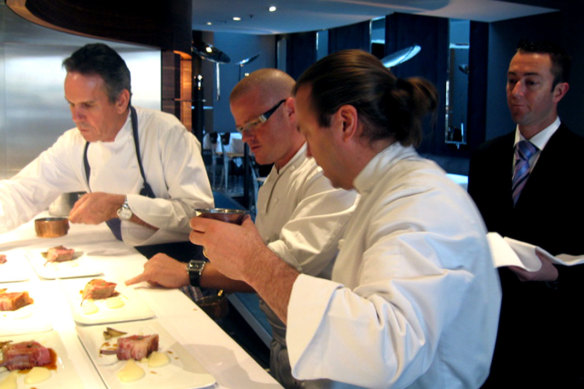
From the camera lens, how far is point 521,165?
7.17 ft

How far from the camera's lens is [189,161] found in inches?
94.0

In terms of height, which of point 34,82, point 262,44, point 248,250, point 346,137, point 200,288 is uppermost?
point 262,44

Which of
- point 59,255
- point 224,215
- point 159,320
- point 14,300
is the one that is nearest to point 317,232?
point 224,215

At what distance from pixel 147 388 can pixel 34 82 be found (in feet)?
9.43

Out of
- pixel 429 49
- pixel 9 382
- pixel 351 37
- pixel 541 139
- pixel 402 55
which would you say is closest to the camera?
pixel 9 382

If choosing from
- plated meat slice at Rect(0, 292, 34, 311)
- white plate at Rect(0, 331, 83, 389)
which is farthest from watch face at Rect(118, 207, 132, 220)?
white plate at Rect(0, 331, 83, 389)

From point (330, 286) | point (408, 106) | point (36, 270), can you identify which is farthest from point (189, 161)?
point (330, 286)

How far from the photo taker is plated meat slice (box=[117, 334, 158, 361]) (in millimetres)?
1057

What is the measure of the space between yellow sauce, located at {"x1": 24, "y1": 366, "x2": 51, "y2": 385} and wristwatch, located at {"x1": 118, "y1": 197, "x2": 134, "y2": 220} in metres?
1.15

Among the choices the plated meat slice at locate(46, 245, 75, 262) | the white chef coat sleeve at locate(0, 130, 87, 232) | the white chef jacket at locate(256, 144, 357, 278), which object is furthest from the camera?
the white chef coat sleeve at locate(0, 130, 87, 232)

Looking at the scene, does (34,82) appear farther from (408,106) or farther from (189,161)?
(408,106)

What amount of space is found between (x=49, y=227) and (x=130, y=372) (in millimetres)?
1366

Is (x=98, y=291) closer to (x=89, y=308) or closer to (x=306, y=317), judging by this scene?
(x=89, y=308)

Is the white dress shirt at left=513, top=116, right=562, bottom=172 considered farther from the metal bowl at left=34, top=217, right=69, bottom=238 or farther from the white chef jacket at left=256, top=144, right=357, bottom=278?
the metal bowl at left=34, top=217, right=69, bottom=238
